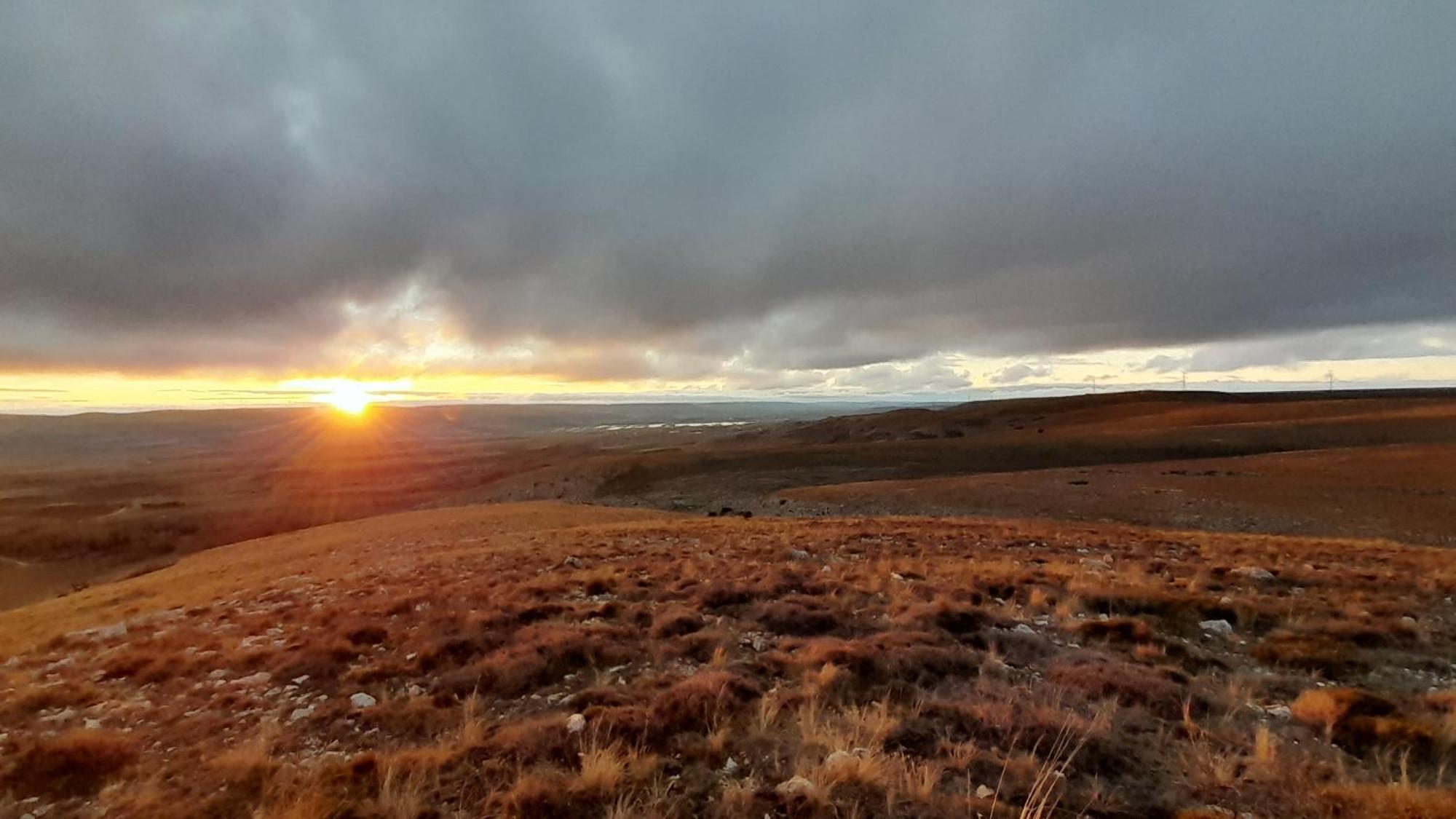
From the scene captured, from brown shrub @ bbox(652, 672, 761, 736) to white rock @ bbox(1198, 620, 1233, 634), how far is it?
8.14 meters

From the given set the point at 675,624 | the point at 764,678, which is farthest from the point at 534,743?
the point at 675,624

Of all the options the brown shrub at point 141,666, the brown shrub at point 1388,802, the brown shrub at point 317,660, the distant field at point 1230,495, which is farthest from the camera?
the distant field at point 1230,495

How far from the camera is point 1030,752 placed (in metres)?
6.16

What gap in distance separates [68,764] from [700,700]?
630 centimetres

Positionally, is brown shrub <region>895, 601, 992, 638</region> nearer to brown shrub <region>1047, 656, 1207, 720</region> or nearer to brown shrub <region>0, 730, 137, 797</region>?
brown shrub <region>1047, 656, 1207, 720</region>

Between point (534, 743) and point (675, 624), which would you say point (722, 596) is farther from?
point (534, 743)

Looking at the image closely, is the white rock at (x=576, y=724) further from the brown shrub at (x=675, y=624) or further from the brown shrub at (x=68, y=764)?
the brown shrub at (x=68, y=764)

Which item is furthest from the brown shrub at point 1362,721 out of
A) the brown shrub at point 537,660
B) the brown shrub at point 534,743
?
the brown shrub at point 537,660

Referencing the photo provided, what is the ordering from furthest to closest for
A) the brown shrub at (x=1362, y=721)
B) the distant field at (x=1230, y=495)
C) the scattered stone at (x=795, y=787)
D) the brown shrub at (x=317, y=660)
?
the distant field at (x=1230, y=495) < the brown shrub at (x=317, y=660) < the brown shrub at (x=1362, y=721) < the scattered stone at (x=795, y=787)

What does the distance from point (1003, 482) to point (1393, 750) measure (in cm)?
3456

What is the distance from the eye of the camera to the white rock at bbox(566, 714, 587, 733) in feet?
21.6

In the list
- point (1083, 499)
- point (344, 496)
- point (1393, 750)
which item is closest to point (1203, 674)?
point (1393, 750)

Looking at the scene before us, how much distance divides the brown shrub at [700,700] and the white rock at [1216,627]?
8137mm

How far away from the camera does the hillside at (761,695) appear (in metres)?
5.51
